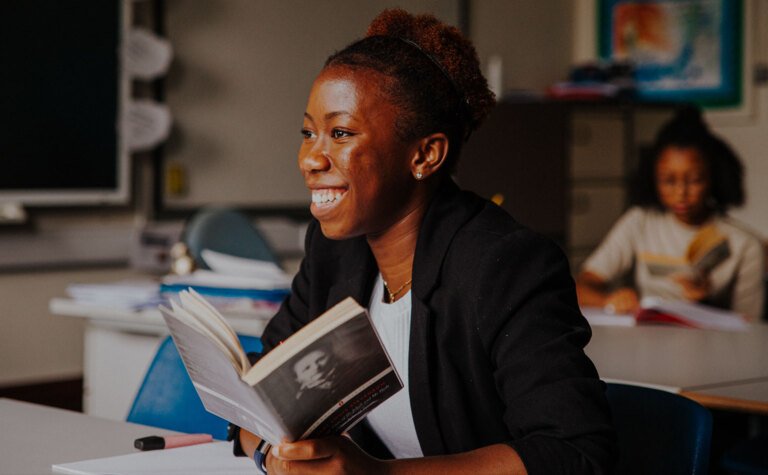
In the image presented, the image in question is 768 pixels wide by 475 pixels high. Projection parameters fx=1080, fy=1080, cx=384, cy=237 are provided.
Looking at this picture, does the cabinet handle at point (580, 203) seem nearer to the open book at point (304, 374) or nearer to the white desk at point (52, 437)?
the white desk at point (52, 437)

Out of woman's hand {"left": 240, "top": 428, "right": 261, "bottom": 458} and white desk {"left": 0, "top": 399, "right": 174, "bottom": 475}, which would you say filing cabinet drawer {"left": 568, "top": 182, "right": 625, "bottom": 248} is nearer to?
white desk {"left": 0, "top": 399, "right": 174, "bottom": 475}

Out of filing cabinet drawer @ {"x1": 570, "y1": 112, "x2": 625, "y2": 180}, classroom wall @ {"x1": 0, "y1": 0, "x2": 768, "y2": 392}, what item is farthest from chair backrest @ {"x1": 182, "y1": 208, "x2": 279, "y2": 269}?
filing cabinet drawer @ {"x1": 570, "y1": 112, "x2": 625, "y2": 180}

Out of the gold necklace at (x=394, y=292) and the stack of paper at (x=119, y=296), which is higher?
the gold necklace at (x=394, y=292)

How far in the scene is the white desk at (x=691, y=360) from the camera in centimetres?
202

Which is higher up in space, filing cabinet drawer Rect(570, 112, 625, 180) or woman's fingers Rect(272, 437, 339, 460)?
filing cabinet drawer Rect(570, 112, 625, 180)

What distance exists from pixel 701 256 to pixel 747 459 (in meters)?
1.17

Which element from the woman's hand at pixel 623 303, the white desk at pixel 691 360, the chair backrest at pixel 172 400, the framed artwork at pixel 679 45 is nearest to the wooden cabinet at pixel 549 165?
the framed artwork at pixel 679 45

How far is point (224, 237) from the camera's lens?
361 centimetres

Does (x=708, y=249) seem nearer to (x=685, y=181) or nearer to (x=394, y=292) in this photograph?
(x=685, y=181)

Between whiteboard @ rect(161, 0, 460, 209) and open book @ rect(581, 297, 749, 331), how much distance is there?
2.09 metres

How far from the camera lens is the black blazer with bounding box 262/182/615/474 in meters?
1.24

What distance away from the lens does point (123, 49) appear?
14.5 ft

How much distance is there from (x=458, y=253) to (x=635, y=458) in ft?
1.29

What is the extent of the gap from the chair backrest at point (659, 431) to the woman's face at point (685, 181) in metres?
2.02
